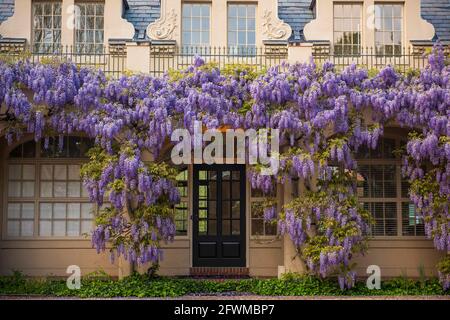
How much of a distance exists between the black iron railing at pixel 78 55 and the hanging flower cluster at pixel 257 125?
369 mm

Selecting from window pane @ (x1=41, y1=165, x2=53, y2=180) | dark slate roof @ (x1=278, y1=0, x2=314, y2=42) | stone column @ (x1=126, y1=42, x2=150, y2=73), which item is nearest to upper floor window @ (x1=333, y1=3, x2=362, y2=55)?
dark slate roof @ (x1=278, y1=0, x2=314, y2=42)

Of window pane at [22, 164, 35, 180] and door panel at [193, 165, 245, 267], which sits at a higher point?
window pane at [22, 164, 35, 180]

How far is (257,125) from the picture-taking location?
13555mm

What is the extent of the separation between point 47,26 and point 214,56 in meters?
3.94

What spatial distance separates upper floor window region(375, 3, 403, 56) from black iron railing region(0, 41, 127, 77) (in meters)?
5.84

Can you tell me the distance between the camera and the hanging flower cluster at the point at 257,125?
43.2 feet

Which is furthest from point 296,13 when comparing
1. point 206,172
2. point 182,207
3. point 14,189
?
point 14,189

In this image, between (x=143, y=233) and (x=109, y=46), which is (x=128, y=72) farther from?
(x=143, y=233)

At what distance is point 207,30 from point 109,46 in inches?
91.8

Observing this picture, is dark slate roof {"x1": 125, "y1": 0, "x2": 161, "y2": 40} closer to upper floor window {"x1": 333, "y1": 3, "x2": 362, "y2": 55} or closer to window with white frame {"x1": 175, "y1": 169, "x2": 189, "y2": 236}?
window with white frame {"x1": 175, "y1": 169, "x2": 189, "y2": 236}

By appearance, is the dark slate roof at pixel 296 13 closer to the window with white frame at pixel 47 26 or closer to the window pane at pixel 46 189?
the window with white frame at pixel 47 26

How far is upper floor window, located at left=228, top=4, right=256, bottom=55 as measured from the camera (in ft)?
49.6

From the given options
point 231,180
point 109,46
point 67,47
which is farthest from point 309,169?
point 67,47

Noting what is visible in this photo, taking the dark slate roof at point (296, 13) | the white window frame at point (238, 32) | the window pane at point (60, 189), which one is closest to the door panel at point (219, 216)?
the white window frame at point (238, 32)
